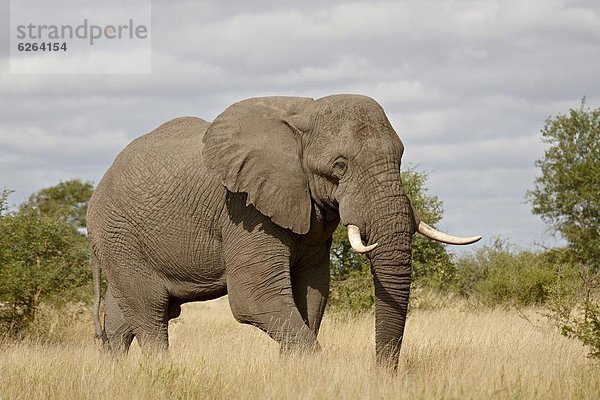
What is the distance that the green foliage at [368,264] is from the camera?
19.4 meters

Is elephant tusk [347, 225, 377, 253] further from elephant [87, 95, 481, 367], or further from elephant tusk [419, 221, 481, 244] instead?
elephant tusk [419, 221, 481, 244]

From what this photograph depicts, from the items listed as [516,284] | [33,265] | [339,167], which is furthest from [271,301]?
[516,284]

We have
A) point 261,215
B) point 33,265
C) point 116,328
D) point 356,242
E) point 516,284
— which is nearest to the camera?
point 356,242

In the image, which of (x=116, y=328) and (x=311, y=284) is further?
(x=116, y=328)

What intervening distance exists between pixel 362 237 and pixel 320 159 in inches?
33.3

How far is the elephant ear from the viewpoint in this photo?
32.2ft

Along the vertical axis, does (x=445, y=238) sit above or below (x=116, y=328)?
above

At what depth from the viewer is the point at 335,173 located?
937 cm

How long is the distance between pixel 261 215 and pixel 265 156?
596mm

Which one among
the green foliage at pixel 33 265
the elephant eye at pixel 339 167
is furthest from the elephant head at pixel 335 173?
→ the green foliage at pixel 33 265

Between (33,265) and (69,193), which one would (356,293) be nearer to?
(33,265)

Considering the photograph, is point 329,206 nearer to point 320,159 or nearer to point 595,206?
point 320,159

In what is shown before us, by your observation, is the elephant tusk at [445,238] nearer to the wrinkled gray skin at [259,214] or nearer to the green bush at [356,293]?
the wrinkled gray skin at [259,214]

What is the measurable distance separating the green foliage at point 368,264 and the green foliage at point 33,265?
4.70m
